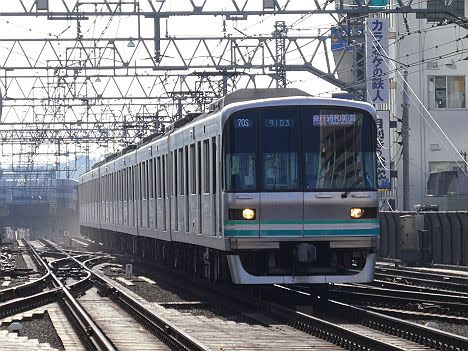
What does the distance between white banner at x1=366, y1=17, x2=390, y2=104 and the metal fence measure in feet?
22.8

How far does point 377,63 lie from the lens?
3812 centimetres

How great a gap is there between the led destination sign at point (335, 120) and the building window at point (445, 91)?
3149 cm

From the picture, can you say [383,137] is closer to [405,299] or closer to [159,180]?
[159,180]

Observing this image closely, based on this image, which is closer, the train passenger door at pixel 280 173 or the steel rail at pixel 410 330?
the steel rail at pixel 410 330

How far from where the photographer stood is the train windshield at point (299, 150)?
15969 mm

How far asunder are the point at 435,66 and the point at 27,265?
20137mm

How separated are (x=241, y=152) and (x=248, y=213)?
0.78m

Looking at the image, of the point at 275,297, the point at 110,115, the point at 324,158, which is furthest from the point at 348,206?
the point at 110,115

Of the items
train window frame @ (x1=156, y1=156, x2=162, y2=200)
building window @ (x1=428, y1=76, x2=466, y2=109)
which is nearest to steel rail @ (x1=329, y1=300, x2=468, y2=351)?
train window frame @ (x1=156, y1=156, x2=162, y2=200)

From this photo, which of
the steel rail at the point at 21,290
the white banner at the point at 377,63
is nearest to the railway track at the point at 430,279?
the steel rail at the point at 21,290

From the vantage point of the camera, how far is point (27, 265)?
3131cm

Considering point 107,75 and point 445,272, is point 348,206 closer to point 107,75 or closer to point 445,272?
point 445,272

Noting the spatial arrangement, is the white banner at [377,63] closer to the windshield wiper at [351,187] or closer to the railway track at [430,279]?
the railway track at [430,279]

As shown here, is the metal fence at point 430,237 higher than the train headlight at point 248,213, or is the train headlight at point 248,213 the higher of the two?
the train headlight at point 248,213
